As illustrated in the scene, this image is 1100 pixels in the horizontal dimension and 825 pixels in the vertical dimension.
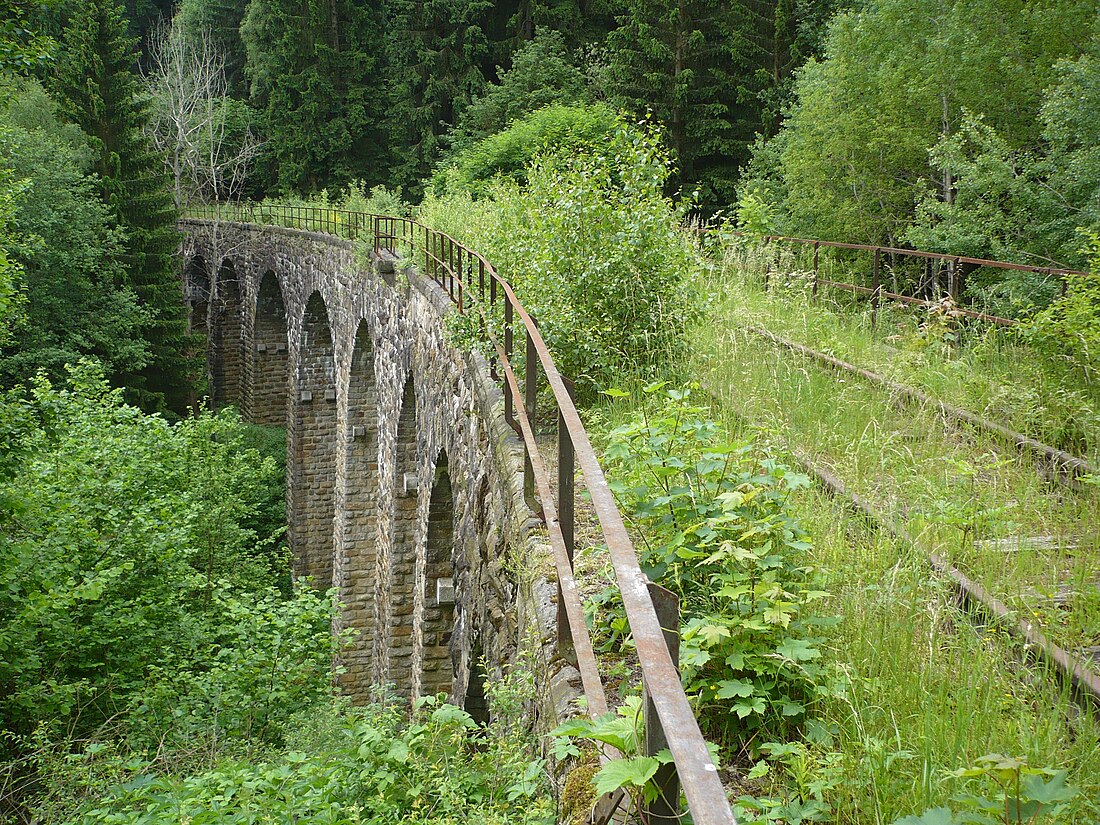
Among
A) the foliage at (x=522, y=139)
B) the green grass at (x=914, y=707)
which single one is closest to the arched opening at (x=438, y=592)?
the green grass at (x=914, y=707)

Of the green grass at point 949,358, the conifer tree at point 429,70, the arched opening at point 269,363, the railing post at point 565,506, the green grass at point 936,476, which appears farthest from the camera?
the conifer tree at point 429,70

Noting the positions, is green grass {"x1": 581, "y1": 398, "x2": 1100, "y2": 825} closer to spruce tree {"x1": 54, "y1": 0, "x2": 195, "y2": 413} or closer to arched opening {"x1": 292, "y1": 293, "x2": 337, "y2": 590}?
arched opening {"x1": 292, "y1": 293, "x2": 337, "y2": 590}

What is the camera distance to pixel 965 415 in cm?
483

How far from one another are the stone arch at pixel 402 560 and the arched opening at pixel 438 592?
1971 millimetres

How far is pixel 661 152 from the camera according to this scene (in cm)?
662

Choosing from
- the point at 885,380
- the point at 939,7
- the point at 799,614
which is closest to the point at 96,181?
the point at 939,7

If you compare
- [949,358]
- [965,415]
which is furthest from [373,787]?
[949,358]

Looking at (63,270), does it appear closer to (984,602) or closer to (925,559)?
(925,559)

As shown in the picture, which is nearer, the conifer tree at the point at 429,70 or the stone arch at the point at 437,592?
the stone arch at the point at 437,592

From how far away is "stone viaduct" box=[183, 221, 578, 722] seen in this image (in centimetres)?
492

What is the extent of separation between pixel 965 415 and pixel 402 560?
372 inches

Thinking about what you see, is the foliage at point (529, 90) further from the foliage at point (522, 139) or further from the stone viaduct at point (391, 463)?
the stone viaduct at point (391, 463)

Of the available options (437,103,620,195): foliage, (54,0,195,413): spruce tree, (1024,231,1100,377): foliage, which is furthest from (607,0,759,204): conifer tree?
(1024,231,1100,377): foliage

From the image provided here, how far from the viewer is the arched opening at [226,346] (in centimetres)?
3388
